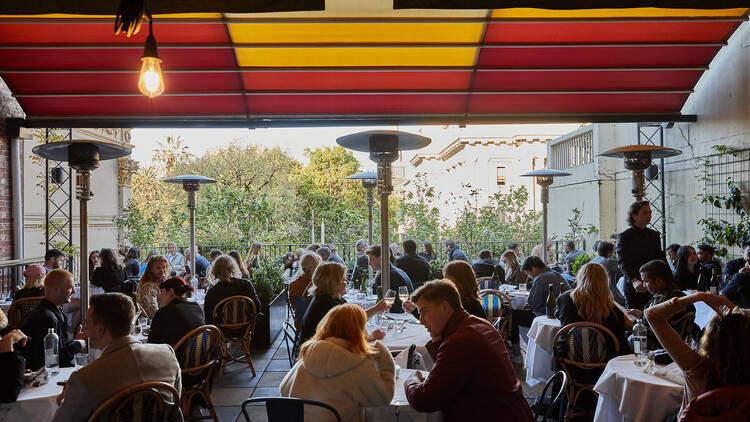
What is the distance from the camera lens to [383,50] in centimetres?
646

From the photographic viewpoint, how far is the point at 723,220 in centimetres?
779

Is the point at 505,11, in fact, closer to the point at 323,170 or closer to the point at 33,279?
the point at 33,279

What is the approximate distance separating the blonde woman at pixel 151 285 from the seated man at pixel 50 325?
1.31 meters

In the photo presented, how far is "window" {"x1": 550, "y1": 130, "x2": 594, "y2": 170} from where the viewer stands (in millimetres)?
13711

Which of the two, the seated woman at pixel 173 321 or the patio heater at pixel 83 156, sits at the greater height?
the patio heater at pixel 83 156

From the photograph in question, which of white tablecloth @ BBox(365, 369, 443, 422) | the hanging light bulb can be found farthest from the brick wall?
white tablecloth @ BBox(365, 369, 443, 422)

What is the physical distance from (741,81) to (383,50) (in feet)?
17.0

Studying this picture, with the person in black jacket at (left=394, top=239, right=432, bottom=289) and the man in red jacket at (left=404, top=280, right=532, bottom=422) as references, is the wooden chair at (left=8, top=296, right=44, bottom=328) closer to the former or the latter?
the person in black jacket at (left=394, top=239, right=432, bottom=289)

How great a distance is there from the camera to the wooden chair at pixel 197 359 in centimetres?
389

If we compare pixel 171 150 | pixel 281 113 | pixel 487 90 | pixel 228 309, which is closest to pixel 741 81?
pixel 487 90

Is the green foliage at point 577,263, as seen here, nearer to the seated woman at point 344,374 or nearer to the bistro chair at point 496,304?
the bistro chair at point 496,304

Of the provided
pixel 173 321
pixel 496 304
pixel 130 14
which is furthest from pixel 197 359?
pixel 496 304

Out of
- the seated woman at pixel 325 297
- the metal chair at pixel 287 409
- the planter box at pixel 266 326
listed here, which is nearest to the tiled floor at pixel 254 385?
the planter box at pixel 266 326

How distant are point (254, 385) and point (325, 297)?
1.96 meters
